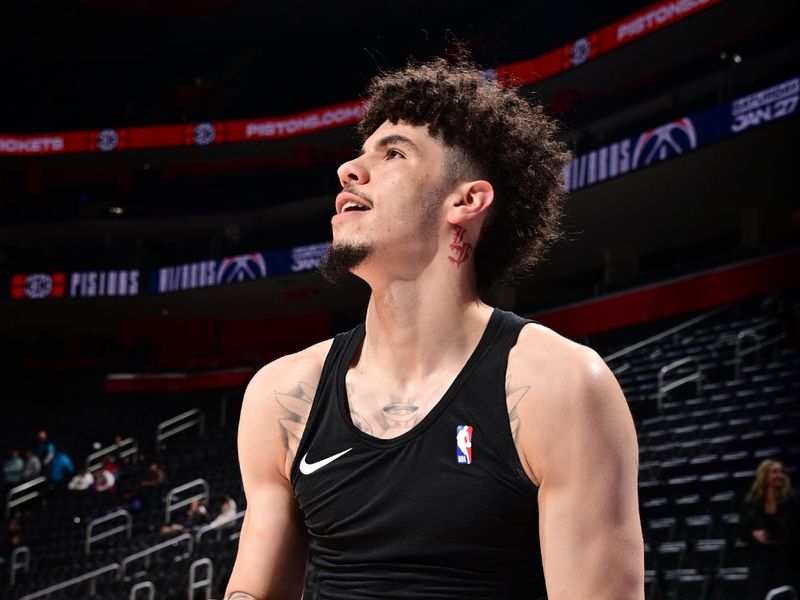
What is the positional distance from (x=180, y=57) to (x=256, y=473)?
27.5m

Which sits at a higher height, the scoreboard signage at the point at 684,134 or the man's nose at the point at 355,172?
the scoreboard signage at the point at 684,134

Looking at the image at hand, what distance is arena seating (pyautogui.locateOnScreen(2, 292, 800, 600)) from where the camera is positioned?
7898mm

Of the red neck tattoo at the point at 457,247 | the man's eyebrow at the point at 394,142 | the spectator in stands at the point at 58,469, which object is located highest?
the spectator in stands at the point at 58,469

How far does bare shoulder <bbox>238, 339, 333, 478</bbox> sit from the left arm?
20.8 inches

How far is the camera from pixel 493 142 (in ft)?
7.75

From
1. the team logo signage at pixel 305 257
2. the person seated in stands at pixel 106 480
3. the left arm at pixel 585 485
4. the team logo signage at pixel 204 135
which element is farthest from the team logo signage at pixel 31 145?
the left arm at pixel 585 485

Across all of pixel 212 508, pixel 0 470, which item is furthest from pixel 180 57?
pixel 212 508

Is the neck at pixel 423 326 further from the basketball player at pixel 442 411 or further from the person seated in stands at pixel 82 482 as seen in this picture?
the person seated in stands at pixel 82 482

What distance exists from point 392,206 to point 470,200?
0.19m

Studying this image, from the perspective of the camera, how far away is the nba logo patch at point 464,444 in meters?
2.02

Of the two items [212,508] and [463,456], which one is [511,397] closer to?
[463,456]

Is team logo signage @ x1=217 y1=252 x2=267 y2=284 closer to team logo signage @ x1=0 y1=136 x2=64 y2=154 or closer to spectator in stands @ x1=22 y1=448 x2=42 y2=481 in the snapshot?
spectator in stands @ x1=22 y1=448 x2=42 y2=481

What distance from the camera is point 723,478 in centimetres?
875

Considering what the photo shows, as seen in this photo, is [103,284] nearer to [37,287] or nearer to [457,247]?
[37,287]
